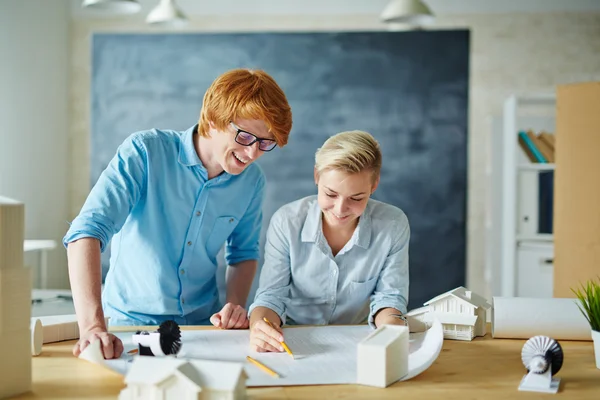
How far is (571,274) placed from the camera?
3078mm

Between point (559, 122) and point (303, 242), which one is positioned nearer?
point (303, 242)

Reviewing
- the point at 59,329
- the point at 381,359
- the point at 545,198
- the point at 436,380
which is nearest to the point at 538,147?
the point at 545,198

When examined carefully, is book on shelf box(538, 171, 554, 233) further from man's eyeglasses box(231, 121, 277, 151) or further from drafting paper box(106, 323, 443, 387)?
man's eyeglasses box(231, 121, 277, 151)

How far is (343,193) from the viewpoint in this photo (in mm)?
1647

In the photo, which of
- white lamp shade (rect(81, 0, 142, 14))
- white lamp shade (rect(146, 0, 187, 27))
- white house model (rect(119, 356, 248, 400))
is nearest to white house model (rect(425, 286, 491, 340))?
white house model (rect(119, 356, 248, 400))

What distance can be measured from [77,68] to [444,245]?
3483 millimetres

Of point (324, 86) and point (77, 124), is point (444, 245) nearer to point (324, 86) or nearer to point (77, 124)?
point (324, 86)

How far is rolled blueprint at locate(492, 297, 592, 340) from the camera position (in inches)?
59.6

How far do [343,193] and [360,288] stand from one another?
0.97 feet

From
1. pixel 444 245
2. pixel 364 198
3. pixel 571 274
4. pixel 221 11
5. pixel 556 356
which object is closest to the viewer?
pixel 556 356

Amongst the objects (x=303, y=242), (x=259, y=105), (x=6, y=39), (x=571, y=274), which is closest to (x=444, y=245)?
(x=571, y=274)

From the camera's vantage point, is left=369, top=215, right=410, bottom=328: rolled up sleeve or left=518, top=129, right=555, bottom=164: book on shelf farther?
left=518, top=129, right=555, bottom=164: book on shelf

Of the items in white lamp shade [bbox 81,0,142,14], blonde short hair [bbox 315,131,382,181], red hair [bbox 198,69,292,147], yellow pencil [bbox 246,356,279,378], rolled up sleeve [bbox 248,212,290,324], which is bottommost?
yellow pencil [bbox 246,356,279,378]

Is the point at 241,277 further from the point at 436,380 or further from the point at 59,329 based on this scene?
the point at 436,380
